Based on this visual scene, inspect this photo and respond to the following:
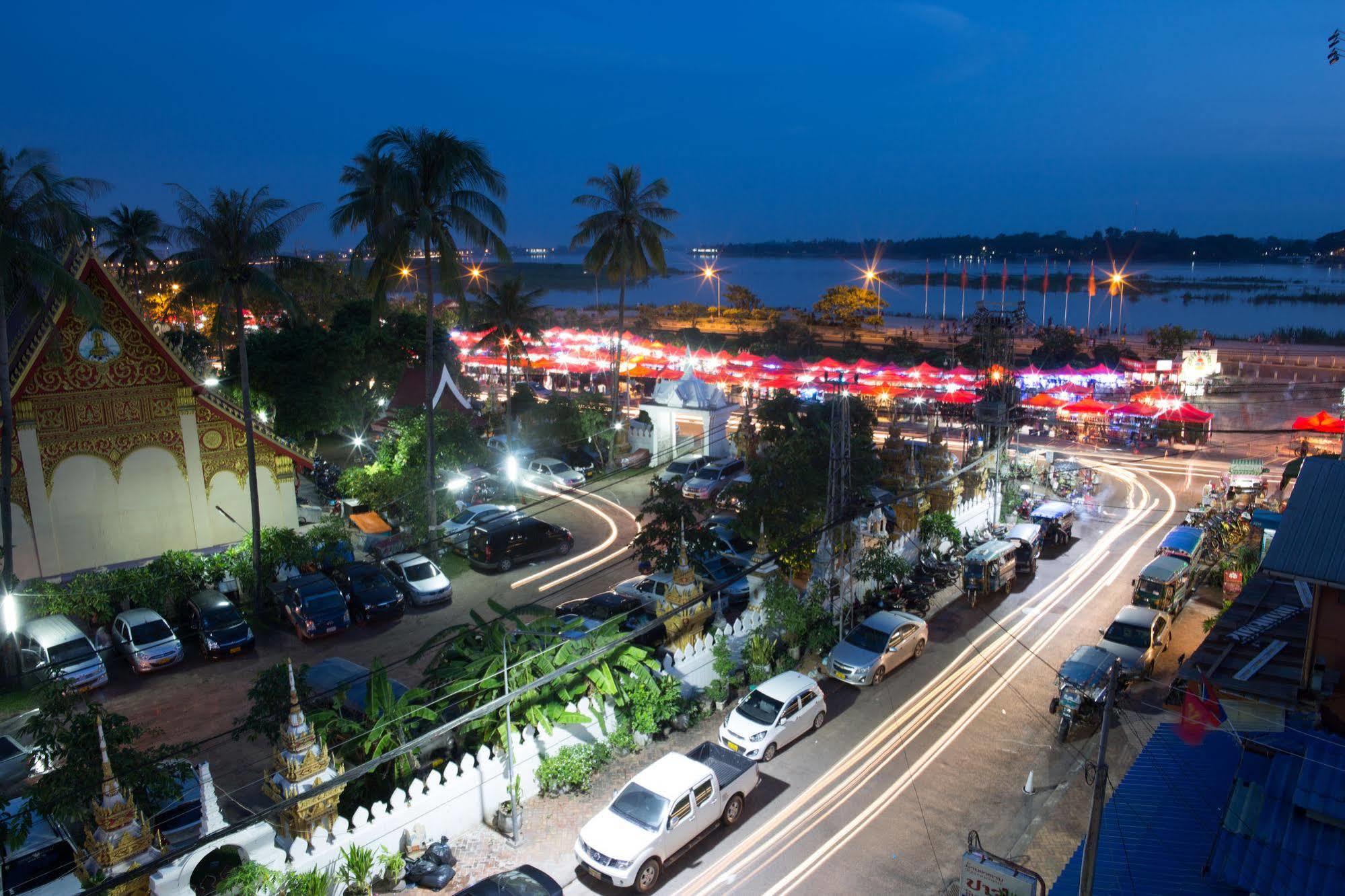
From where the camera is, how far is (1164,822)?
980 cm

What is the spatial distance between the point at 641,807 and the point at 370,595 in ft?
37.2

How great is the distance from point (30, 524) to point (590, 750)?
16225mm

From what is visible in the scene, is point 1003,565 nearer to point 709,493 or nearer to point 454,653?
point 709,493

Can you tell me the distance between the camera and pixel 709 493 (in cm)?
2986

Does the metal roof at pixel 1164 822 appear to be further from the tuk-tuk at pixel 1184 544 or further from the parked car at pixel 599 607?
the tuk-tuk at pixel 1184 544

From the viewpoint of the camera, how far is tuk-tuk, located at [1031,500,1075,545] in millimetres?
25609

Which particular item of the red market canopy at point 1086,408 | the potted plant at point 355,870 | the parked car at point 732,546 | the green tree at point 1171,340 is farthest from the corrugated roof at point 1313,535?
the green tree at point 1171,340

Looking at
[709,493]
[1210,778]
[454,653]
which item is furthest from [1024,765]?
[709,493]

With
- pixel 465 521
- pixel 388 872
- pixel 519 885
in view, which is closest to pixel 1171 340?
pixel 465 521

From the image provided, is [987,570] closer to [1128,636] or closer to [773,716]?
[1128,636]

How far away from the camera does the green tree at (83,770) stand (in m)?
10.1

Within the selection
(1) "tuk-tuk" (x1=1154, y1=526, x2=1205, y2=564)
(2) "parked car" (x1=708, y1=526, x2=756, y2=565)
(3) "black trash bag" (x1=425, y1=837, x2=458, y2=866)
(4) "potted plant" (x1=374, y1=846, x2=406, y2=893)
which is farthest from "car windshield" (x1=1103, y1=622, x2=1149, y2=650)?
(4) "potted plant" (x1=374, y1=846, x2=406, y2=893)

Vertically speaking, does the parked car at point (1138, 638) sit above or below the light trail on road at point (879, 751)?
above

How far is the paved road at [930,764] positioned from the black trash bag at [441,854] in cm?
181
